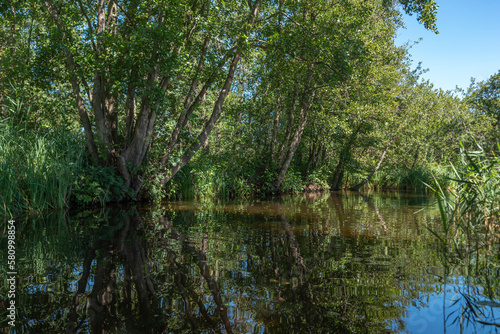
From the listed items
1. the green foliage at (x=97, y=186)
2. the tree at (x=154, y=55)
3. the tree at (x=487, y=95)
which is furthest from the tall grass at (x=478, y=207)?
the tree at (x=487, y=95)

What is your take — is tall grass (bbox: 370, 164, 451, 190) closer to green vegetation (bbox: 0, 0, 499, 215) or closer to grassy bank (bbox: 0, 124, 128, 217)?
green vegetation (bbox: 0, 0, 499, 215)

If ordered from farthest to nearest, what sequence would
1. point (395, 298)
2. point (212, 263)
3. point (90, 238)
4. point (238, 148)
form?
1. point (238, 148)
2. point (90, 238)
3. point (212, 263)
4. point (395, 298)

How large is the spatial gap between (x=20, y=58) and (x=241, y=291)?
11.1 metres

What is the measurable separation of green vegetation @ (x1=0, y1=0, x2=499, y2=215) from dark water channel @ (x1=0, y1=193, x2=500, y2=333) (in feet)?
5.20

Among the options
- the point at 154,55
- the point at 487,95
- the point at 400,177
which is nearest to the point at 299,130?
the point at 154,55

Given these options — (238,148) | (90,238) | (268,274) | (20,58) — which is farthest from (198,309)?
(238,148)

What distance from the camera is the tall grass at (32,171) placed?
599 centimetres

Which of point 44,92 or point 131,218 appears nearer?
point 131,218

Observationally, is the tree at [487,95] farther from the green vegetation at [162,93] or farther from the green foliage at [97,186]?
the green foliage at [97,186]

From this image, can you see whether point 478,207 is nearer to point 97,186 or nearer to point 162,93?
point 162,93

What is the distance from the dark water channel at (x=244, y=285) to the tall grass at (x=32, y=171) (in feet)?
5.40

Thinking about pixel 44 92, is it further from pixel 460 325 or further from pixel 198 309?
pixel 460 325

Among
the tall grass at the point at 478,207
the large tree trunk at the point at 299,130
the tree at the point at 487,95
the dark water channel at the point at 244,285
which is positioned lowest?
the dark water channel at the point at 244,285

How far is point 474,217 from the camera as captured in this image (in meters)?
4.12
